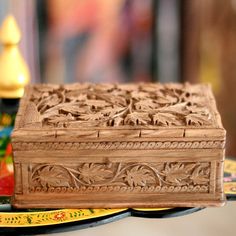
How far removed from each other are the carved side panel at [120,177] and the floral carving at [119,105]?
6 cm

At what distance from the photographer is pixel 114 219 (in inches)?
36.5

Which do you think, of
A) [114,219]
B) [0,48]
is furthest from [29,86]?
[0,48]

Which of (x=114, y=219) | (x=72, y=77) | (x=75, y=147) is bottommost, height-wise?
(x=114, y=219)

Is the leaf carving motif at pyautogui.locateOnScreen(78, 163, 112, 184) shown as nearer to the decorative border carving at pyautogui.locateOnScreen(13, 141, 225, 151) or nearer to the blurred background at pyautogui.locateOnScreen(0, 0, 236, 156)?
Answer: the decorative border carving at pyautogui.locateOnScreen(13, 141, 225, 151)

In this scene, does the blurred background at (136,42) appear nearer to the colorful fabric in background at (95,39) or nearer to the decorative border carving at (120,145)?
the colorful fabric in background at (95,39)

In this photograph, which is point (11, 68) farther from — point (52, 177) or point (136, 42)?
point (136, 42)

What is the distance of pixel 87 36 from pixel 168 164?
3.82 ft

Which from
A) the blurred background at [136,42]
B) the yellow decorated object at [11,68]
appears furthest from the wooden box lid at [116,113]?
the blurred background at [136,42]

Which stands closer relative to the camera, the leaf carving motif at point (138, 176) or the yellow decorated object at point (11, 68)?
the leaf carving motif at point (138, 176)

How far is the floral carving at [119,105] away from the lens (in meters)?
0.93

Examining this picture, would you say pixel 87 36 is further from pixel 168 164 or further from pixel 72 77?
pixel 168 164

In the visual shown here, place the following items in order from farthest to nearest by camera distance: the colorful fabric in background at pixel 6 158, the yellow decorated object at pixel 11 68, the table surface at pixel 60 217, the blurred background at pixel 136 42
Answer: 1. the blurred background at pixel 136 42
2. the yellow decorated object at pixel 11 68
3. the colorful fabric in background at pixel 6 158
4. the table surface at pixel 60 217

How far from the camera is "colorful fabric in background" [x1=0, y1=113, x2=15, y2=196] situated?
1005 millimetres

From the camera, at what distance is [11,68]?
1.17 m
